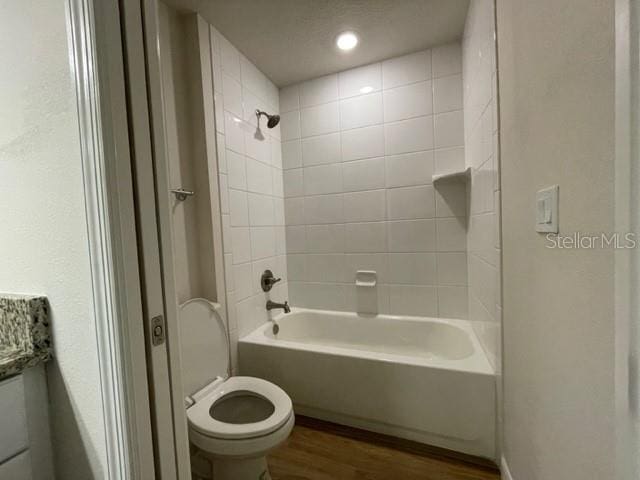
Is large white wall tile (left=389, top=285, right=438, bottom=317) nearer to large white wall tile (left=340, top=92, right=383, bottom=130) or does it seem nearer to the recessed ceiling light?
large white wall tile (left=340, top=92, right=383, bottom=130)

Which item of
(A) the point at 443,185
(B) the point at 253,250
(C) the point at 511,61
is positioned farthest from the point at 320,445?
(C) the point at 511,61

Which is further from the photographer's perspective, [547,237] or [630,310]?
[547,237]

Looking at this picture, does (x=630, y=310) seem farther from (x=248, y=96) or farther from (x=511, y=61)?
(x=248, y=96)

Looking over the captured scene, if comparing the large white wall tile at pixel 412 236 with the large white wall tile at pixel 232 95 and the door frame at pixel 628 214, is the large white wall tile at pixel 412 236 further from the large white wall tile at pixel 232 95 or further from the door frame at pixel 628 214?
the door frame at pixel 628 214

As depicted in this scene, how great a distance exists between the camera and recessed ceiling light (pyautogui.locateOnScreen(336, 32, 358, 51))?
1.71m

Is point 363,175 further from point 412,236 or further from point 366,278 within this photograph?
point 366,278

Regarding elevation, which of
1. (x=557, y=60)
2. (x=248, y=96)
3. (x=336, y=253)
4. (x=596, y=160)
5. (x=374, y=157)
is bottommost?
(x=336, y=253)

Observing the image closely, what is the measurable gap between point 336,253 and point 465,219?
96cm

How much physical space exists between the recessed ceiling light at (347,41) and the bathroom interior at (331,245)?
0.05 ft

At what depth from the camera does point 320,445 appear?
58.4 inches

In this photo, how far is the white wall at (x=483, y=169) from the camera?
120cm

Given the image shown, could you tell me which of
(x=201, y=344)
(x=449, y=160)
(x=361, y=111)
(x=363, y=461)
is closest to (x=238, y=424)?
(x=201, y=344)

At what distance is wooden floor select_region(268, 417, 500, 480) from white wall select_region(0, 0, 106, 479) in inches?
39.9

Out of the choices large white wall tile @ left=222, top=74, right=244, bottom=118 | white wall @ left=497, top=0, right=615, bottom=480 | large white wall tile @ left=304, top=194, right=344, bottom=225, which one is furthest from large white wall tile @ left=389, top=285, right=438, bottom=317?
large white wall tile @ left=222, top=74, right=244, bottom=118
